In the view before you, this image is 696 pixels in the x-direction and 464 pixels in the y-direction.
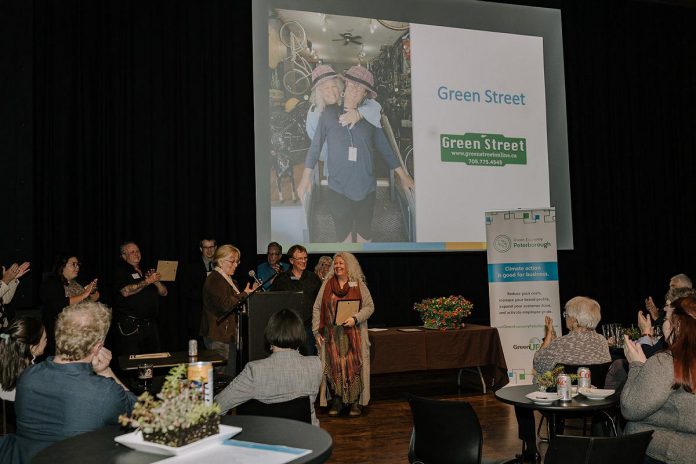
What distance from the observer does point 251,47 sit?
25.2ft

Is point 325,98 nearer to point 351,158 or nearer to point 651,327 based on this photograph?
point 351,158

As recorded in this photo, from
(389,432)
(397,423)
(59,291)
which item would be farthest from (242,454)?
(59,291)

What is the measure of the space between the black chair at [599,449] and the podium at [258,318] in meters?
1.95

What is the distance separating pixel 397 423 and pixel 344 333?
902 millimetres

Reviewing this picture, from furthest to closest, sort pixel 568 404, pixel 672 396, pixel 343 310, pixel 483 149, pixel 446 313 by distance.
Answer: pixel 483 149
pixel 446 313
pixel 343 310
pixel 568 404
pixel 672 396

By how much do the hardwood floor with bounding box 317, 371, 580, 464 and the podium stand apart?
1116 mm

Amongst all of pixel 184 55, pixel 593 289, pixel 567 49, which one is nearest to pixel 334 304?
pixel 184 55

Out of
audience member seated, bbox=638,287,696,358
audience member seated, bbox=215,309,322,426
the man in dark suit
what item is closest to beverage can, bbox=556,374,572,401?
audience member seated, bbox=638,287,696,358

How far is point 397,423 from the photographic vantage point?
5.63 metres

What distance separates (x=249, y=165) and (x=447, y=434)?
17.0 ft

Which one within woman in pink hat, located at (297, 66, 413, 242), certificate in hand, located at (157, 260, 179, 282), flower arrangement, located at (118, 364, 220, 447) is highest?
woman in pink hat, located at (297, 66, 413, 242)

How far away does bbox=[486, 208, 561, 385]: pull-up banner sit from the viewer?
6449 millimetres

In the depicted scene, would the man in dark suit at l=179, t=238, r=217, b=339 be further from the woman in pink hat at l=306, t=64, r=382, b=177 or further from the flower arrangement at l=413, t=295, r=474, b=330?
the flower arrangement at l=413, t=295, r=474, b=330

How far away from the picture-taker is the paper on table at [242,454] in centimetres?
182
